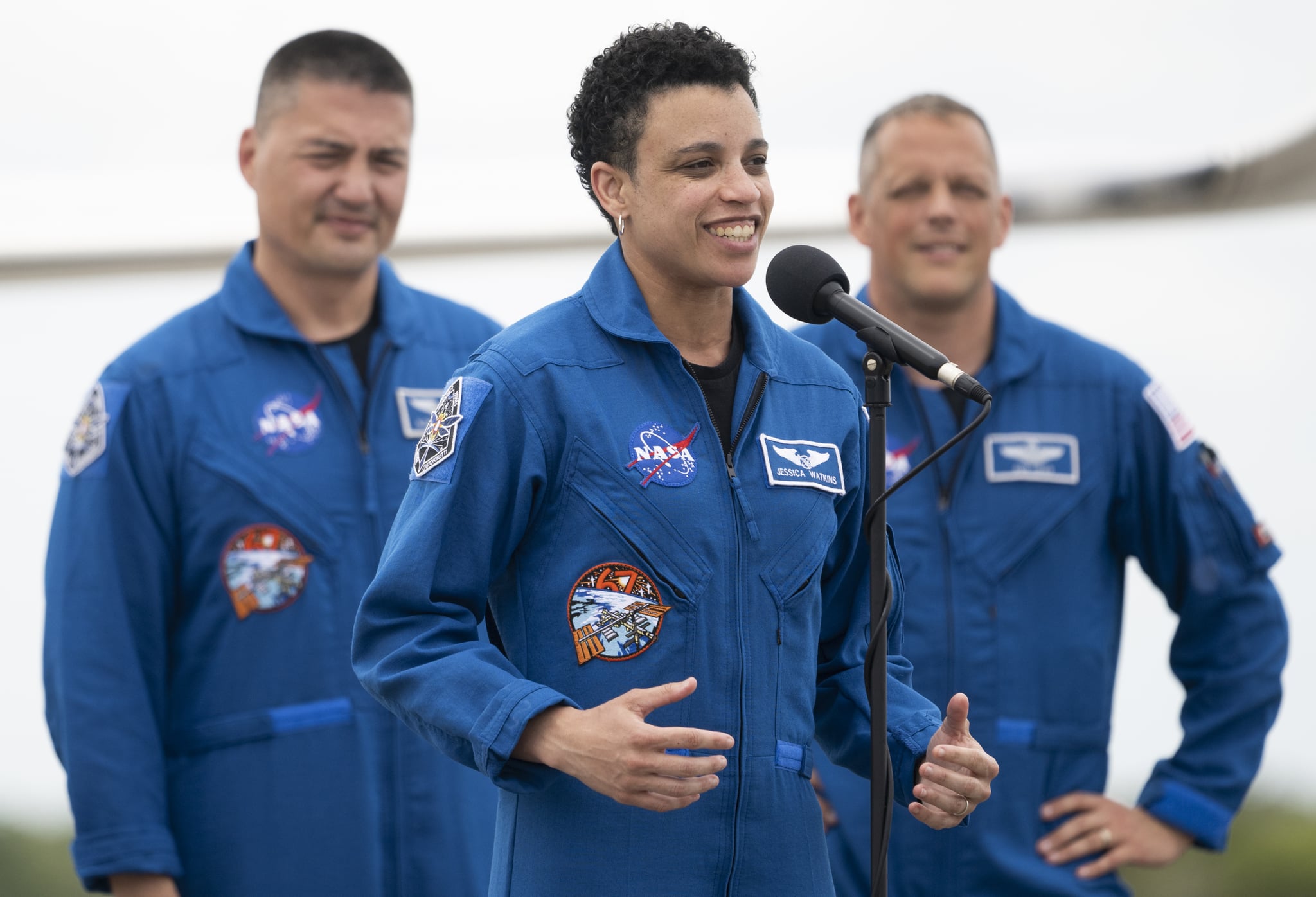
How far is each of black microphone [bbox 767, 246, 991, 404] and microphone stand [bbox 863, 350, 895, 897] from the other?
2 centimetres

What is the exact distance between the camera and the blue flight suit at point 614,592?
188cm

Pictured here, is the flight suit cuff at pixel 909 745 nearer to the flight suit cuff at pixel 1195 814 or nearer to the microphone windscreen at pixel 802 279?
the microphone windscreen at pixel 802 279

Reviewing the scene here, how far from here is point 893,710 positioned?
2.07m

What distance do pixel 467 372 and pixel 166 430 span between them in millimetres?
1265

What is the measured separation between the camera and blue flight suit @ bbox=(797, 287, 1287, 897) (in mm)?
3092

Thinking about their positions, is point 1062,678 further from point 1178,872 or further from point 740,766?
point 1178,872

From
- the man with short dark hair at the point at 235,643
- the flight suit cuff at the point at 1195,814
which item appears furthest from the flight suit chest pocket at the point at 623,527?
the flight suit cuff at the point at 1195,814

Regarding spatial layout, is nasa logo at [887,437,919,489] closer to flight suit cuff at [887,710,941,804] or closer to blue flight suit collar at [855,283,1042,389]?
blue flight suit collar at [855,283,1042,389]

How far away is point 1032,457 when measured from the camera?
3.21 meters

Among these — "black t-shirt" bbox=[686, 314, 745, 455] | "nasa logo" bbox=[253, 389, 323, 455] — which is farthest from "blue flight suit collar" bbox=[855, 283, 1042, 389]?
"black t-shirt" bbox=[686, 314, 745, 455]

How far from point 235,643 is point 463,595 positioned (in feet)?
4.07

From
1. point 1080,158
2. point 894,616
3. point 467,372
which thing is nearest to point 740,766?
point 894,616

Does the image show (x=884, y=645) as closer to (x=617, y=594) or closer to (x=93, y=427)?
(x=617, y=594)

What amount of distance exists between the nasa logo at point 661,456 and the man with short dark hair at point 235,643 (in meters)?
1.24
